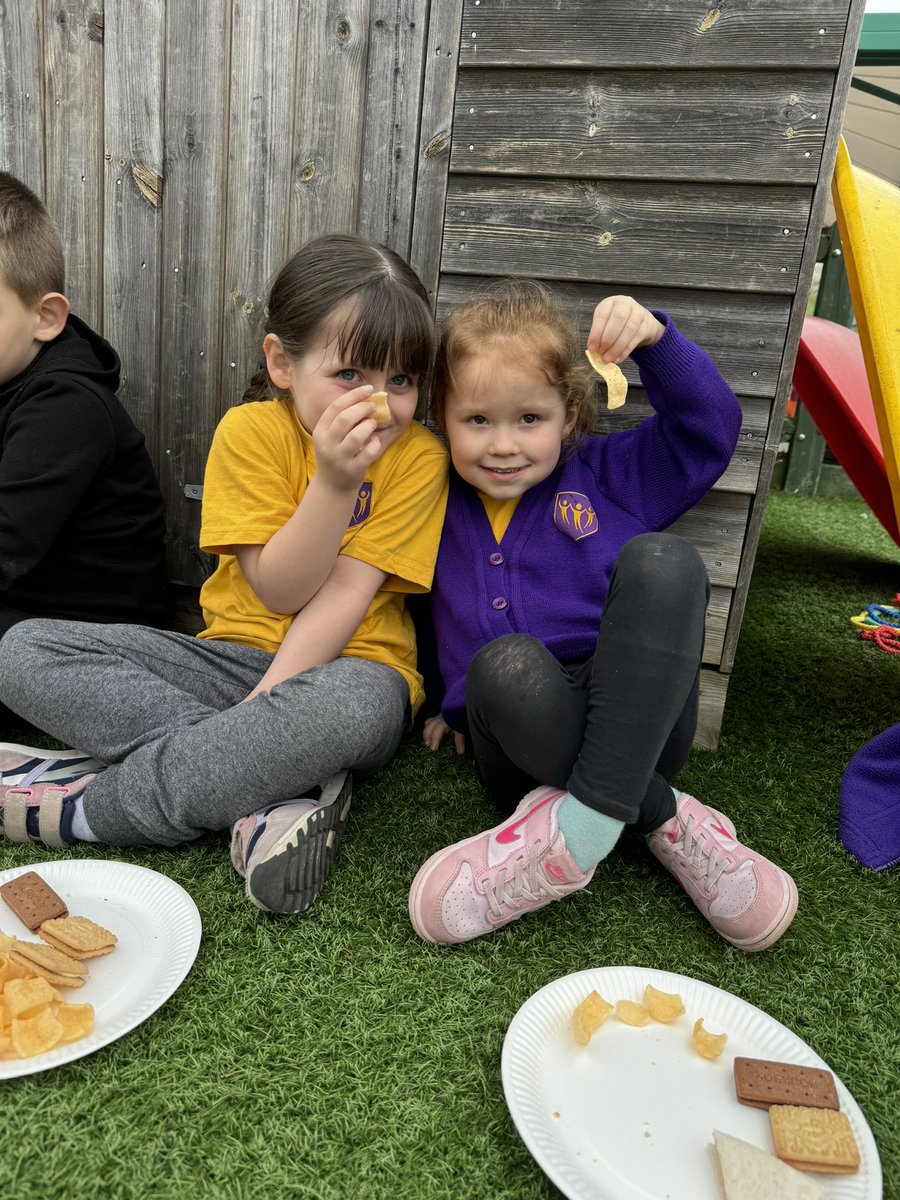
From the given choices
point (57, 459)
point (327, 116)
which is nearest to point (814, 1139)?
point (57, 459)

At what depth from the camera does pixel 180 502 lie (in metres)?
2.23

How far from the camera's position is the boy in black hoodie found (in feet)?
5.64

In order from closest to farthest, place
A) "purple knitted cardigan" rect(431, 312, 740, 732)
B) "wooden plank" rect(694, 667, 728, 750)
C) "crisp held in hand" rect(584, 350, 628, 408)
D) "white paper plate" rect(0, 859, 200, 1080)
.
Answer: "white paper plate" rect(0, 859, 200, 1080) → "crisp held in hand" rect(584, 350, 628, 408) → "purple knitted cardigan" rect(431, 312, 740, 732) → "wooden plank" rect(694, 667, 728, 750)

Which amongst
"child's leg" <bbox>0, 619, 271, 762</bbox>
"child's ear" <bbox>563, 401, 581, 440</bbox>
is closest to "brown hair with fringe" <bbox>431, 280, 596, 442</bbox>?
"child's ear" <bbox>563, 401, 581, 440</bbox>

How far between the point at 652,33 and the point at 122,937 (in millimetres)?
1787

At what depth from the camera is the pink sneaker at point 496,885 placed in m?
1.21

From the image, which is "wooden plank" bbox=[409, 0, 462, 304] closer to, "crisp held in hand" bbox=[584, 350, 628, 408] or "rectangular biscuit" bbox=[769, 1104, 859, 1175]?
"crisp held in hand" bbox=[584, 350, 628, 408]

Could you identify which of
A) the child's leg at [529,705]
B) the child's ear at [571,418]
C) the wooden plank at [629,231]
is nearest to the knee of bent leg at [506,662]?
the child's leg at [529,705]

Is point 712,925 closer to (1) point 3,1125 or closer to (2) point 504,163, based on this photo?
(1) point 3,1125

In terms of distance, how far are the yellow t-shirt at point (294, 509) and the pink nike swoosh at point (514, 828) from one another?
17.5 inches

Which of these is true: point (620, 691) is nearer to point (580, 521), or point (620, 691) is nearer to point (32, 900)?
point (580, 521)

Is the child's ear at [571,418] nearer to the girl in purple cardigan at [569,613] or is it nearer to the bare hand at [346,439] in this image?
the girl in purple cardigan at [569,613]

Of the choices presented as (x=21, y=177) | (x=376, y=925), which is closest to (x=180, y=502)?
(x=21, y=177)

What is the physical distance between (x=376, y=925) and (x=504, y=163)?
1.47 meters
